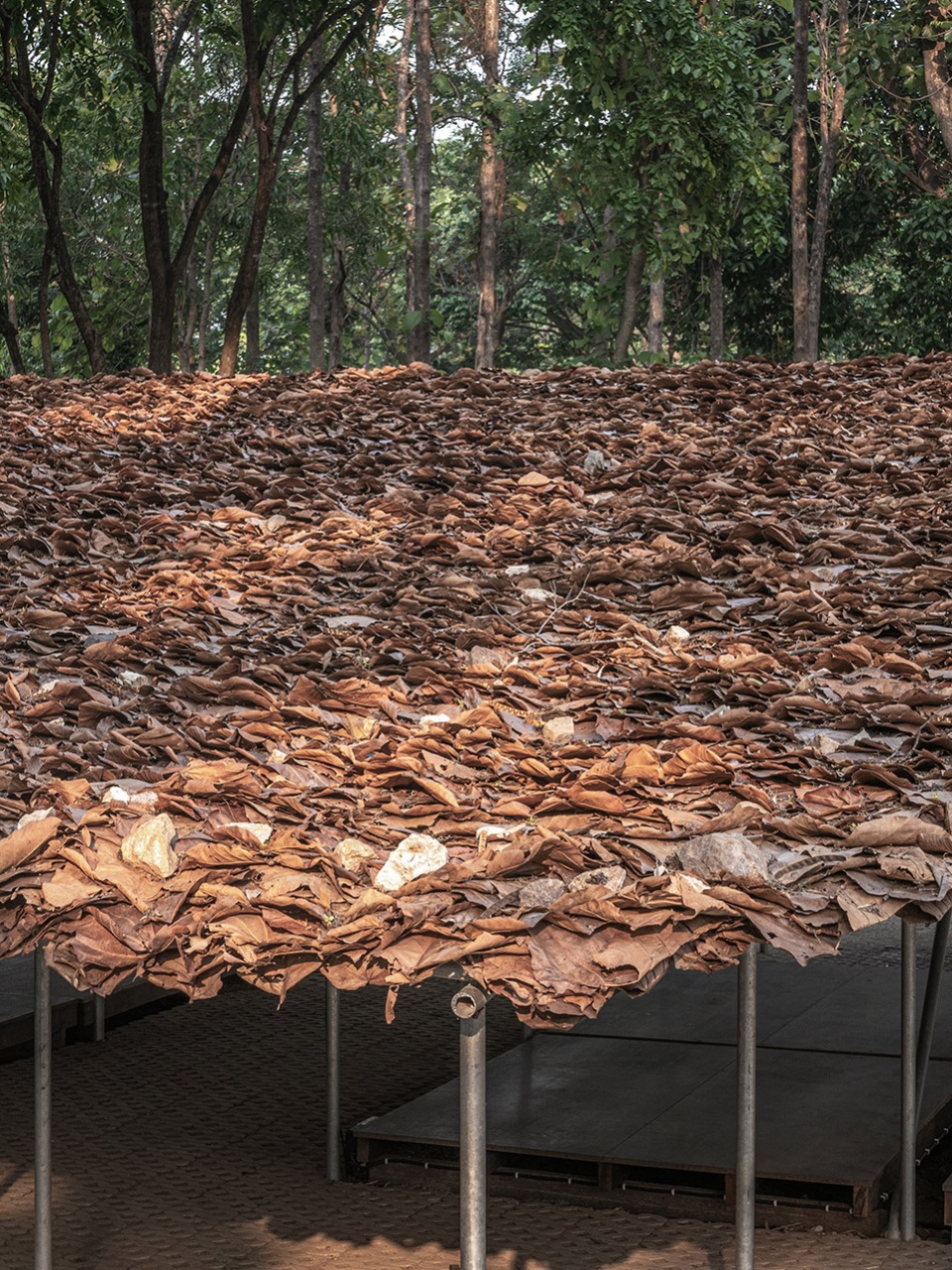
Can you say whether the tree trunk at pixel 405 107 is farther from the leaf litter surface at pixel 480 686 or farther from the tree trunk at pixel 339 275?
the leaf litter surface at pixel 480 686

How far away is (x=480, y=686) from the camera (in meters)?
3.36

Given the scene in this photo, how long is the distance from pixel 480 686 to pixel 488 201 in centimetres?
1502

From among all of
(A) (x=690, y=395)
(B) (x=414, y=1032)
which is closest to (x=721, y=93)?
(A) (x=690, y=395)

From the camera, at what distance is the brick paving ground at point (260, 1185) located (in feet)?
15.0

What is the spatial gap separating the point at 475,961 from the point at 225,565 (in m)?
2.59

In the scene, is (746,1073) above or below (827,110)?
below

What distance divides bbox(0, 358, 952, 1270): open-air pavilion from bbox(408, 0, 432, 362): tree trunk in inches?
322

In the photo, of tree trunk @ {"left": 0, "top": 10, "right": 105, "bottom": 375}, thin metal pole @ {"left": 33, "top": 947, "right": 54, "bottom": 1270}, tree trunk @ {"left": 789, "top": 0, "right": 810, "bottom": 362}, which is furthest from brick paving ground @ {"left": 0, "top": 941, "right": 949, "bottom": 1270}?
tree trunk @ {"left": 0, "top": 10, "right": 105, "bottom": 375}

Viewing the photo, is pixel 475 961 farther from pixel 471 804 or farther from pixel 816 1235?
pixel 816 1235

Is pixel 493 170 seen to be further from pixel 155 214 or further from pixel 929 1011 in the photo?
pixel 929 1011

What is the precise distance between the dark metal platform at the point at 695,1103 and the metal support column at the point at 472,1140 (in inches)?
107

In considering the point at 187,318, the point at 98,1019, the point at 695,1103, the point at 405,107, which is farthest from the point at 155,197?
the point at 405,107

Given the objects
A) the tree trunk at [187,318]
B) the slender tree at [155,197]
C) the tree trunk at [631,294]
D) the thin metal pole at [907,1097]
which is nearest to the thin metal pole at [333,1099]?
the thin metal pole at [907,1097]

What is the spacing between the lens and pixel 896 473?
193 inches
